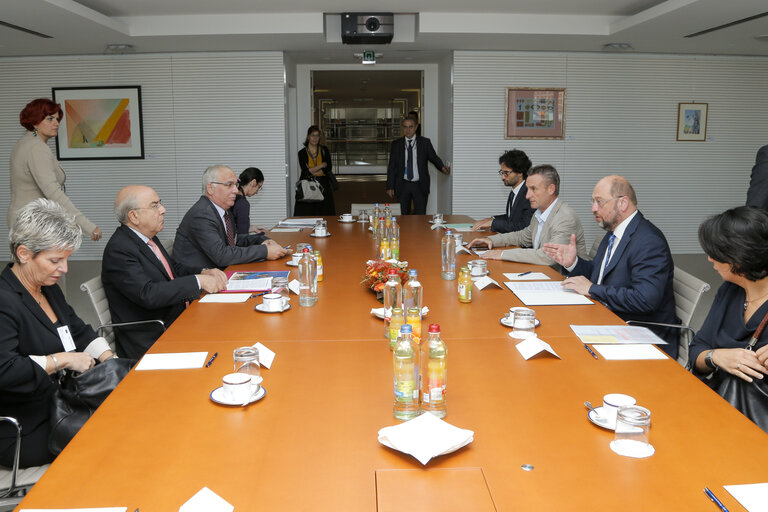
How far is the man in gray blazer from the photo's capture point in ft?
14.1

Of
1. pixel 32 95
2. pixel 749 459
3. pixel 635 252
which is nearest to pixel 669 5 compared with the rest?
pixel 635 252

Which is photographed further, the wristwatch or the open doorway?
the open doorway

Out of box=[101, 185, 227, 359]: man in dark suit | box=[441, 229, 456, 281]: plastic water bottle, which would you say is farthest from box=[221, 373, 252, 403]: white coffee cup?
box=[441, 229, 456, 281]: plastic water bottle

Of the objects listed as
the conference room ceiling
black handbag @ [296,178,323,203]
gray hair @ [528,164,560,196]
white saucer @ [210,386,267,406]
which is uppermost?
the conference room ceiling

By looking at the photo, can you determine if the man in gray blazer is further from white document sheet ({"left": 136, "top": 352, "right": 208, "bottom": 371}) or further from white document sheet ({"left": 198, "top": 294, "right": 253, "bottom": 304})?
white document sheet ({"left": 136, "top": 352, "right": 208, "bottom": 371})

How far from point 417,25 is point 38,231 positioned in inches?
219

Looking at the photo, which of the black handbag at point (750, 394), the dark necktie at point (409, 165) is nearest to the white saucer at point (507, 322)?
the black handbag at point (750, 394)

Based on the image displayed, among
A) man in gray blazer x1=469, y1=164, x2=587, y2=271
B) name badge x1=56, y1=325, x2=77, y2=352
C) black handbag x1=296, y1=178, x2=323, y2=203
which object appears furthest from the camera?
black handbag x1=296, y1=178, x2=323, y2=203

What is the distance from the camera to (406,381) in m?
1.83

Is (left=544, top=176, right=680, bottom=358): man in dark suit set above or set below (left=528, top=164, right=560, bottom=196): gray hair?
below

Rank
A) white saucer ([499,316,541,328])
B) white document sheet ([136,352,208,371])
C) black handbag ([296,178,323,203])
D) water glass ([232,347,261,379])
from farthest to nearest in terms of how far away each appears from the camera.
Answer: black handbag ([296,178,323,203])
white saucer ([499,316,541,328])
white document sheet ([136,352,208,371])
water glass ([232,347,261,379])

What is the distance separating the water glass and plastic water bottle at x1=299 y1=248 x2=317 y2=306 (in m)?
0.94

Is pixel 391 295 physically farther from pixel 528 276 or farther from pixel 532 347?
pixel 528 276

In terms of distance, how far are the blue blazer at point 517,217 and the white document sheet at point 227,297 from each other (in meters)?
2.83
